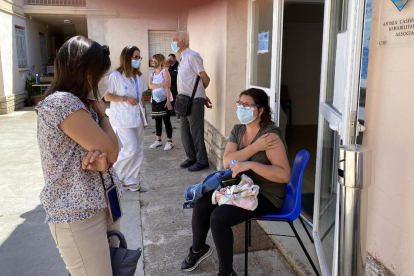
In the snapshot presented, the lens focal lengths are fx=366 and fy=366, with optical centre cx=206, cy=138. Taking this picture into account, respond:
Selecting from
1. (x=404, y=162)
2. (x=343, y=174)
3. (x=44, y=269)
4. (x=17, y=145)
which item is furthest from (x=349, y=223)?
(x=17, y=145)

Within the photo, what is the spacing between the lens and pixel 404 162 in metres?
1.64

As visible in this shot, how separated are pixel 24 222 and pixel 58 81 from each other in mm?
2507

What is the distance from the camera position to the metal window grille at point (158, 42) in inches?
531

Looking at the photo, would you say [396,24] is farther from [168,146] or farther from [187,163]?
[168,146]

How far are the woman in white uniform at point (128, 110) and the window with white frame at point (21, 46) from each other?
9828 millimetres

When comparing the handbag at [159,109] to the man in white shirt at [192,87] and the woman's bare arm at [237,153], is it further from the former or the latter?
the woman's bare arm at [237,153]

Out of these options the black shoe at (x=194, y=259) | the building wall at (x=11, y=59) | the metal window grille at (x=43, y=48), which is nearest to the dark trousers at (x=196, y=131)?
the black shoe at (x=194, y=259)

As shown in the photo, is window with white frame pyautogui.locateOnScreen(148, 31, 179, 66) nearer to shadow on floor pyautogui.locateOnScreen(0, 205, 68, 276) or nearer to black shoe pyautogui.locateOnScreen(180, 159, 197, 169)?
black shoe pyautogui.locateOnScreen(180, 159, 197, 169)

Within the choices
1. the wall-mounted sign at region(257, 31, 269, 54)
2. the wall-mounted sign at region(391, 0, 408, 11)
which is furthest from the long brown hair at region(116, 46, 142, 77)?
the wall-mounted sign at region(391, 0, 408, 11)

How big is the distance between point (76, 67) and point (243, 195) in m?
1.30

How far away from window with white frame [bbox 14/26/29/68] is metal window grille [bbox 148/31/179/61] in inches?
172

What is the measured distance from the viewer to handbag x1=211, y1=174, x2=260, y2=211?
2381 mm

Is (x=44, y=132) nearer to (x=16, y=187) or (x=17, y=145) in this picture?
(x=16, y=187)

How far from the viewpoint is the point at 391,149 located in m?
1.71
